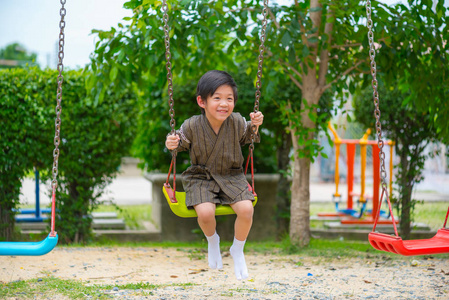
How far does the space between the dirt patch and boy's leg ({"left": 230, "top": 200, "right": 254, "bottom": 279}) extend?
0.74 meters

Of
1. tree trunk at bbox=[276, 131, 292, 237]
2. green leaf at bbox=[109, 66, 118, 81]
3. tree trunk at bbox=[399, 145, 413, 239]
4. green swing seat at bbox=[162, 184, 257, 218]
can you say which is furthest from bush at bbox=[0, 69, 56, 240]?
tree trunk at bbox=[399, 145, 413, 239]

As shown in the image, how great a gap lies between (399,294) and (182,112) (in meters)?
4.30

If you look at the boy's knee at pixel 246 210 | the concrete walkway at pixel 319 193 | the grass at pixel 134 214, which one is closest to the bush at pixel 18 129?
the grass at pixel 134 214

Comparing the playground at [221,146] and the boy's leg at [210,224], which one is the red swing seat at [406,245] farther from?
the boy's leg at [210,224]

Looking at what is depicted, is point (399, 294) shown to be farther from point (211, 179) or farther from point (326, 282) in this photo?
point (211, 179)

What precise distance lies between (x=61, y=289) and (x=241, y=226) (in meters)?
1.85

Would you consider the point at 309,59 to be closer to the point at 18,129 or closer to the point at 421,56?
the point at 421,56

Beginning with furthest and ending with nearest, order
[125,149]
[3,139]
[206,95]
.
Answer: [125,149] → [3,139] → [206,95]

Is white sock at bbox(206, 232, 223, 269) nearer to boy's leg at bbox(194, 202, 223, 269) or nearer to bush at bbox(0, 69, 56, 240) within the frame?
boy's leg at bbox(194, 202, 223, 269)

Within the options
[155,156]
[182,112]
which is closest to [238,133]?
[182,112]

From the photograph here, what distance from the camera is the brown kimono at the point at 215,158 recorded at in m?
3.67

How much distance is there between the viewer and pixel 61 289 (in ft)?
14.7

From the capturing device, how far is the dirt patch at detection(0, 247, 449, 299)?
4516mm

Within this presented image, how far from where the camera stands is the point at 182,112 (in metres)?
7.76
